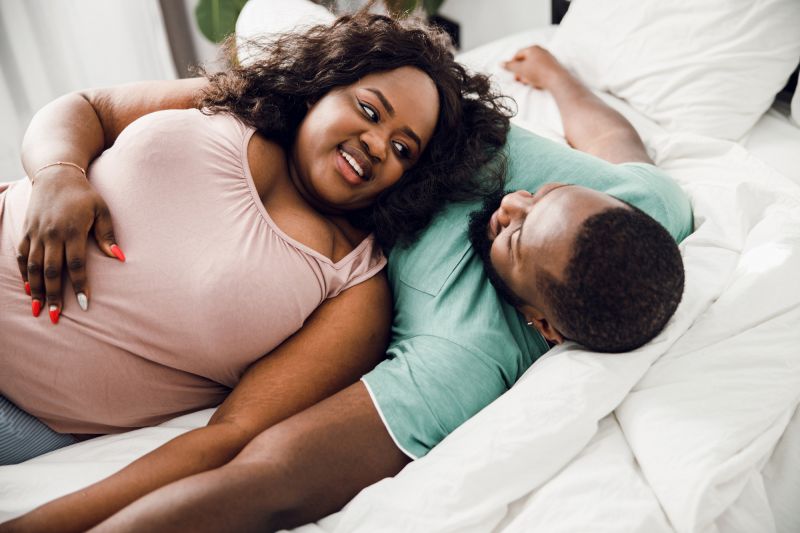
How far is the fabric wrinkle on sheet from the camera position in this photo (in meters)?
0.98

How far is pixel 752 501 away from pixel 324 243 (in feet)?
2.75

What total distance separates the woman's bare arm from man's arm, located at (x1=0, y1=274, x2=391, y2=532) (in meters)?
0.34

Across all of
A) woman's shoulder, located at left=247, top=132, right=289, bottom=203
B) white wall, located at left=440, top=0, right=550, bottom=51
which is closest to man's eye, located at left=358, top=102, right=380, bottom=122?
woman's shoulder, located at left=247, top=132, right=289, bottom=203

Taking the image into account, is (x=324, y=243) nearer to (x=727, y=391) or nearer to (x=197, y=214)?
(x=197, y=214)

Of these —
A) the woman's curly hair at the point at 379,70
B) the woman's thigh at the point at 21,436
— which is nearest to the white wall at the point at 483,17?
the woman's curly hair at the point at 379,70

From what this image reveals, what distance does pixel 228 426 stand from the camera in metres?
0.92

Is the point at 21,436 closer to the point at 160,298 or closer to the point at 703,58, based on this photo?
the point at 160,298

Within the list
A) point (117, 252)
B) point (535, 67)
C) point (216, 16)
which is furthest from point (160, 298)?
point (216, 16)

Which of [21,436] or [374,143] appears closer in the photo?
[21,436]

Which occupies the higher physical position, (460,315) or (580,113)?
(580,113)

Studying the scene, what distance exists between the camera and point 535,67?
1.79m

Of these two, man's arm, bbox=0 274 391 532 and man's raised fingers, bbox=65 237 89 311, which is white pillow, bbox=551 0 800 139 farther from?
man's raised fingers, bbox=65 237 89 311

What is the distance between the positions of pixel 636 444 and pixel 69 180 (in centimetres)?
108

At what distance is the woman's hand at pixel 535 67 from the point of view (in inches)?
69.2
